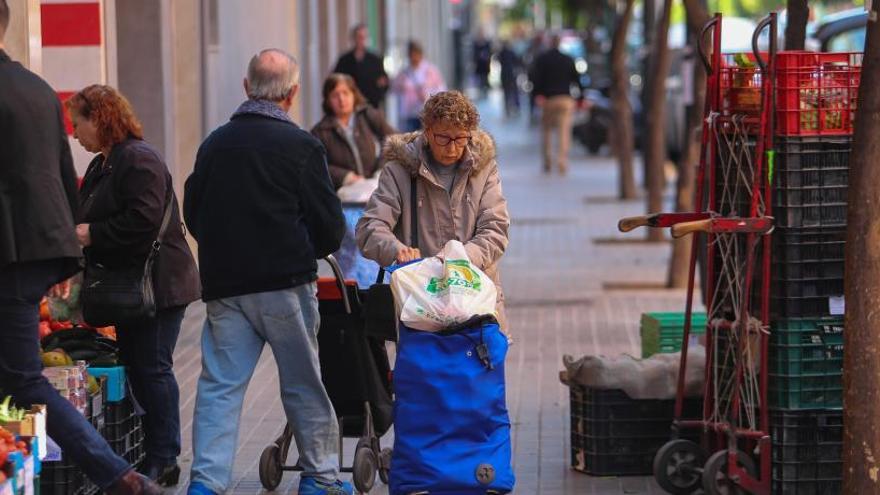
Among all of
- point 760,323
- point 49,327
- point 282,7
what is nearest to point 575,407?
point 760,323

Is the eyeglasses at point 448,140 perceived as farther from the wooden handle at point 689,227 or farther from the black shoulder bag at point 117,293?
the black shoulder bag at point 117,293

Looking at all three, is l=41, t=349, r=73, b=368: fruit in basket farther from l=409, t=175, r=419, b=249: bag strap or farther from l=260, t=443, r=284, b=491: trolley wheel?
l=409, t=175, r=419, b=249: bag strap

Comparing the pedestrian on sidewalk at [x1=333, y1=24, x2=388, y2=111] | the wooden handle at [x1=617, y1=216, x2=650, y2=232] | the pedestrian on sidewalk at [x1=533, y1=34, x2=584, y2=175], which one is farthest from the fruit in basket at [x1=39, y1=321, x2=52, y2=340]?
the pedestrian on sidewalk at [x1=533, y1=34, x2=584, y2=175]

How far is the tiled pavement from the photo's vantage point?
7.88 meters

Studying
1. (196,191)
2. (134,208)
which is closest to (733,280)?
(196,191)

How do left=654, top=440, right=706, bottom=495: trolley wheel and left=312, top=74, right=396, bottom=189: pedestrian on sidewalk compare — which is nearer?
left=654, top=440, right=706, bottom=495: trolley wheel

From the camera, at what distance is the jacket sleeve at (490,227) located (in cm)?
679

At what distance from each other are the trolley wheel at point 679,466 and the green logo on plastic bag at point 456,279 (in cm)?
114

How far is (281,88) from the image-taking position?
6.70 metres

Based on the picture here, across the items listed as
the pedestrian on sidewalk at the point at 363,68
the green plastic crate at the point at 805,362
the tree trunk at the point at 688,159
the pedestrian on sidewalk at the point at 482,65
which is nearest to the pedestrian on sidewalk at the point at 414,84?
the pedestrian on sidewalk at the point at 363,68

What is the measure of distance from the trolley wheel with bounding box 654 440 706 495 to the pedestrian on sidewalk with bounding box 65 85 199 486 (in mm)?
1989

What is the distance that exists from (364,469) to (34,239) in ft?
6.03

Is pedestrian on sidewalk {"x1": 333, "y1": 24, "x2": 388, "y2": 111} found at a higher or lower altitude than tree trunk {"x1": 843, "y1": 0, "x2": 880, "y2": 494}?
higher

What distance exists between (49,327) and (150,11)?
457 cm
